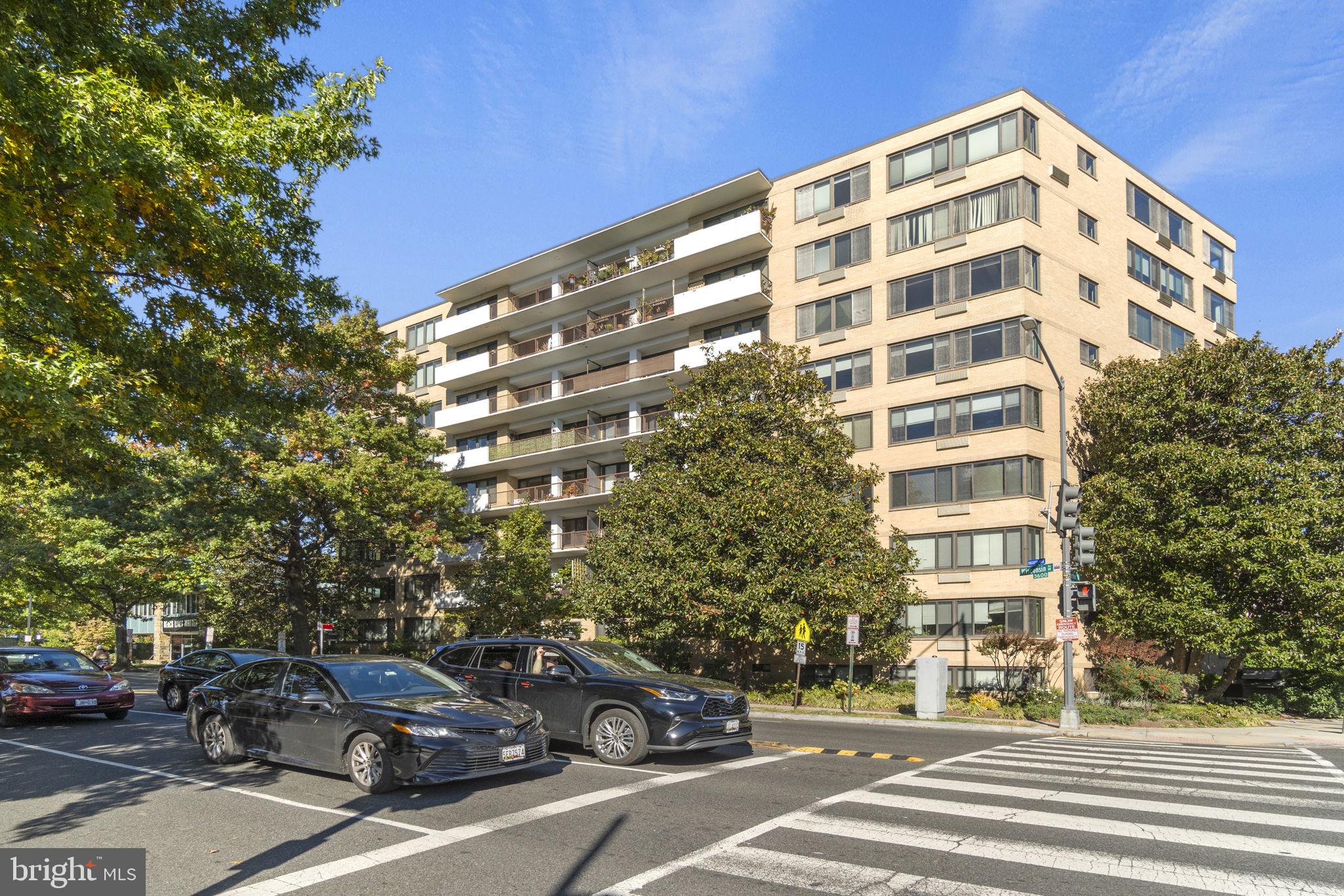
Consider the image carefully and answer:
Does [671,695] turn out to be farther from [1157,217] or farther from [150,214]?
[1157,217]

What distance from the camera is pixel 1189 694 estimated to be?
1002 inches

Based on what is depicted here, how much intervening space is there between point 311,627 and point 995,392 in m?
33.6

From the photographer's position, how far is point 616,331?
39625 millimetres

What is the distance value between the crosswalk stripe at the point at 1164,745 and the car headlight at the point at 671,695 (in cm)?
843

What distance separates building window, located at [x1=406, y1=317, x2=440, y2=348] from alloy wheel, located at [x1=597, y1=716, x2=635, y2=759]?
4420 centimetres

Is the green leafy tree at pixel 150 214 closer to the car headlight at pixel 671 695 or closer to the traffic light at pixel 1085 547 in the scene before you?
the car headlight at pixel 671 695

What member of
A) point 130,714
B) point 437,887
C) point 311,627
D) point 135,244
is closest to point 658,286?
point 311,627

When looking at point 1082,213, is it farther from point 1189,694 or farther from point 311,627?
point 311,627

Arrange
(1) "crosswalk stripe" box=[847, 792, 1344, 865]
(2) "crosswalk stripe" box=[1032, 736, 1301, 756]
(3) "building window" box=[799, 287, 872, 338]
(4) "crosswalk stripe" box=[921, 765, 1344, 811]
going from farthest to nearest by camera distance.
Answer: (3) "building window" box=[799, 287, 872, 338] → (2) "crosswalk stripe" box=[1032, 736, 1301, 756] → (4) "crosswalk stripe" box=[921, 765, 1344, 811] → (1) "crosswalk stripe" box=[847, 792, 1344, 865]

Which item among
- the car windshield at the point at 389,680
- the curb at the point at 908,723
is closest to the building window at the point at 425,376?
the curb at the point at 908,723

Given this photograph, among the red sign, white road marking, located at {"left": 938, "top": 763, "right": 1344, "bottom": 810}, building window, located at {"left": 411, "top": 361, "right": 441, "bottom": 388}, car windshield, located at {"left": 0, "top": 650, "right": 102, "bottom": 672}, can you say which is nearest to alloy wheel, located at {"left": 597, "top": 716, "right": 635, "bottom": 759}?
white road marking, located at {"left": 938, "top": 763, "right": 1344, "bottom": 810}

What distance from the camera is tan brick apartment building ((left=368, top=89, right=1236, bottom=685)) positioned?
29.3m

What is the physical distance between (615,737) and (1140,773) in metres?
7.16

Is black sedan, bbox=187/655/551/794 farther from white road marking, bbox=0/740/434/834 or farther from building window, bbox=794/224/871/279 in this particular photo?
building window, bbox=794/224/871/279
